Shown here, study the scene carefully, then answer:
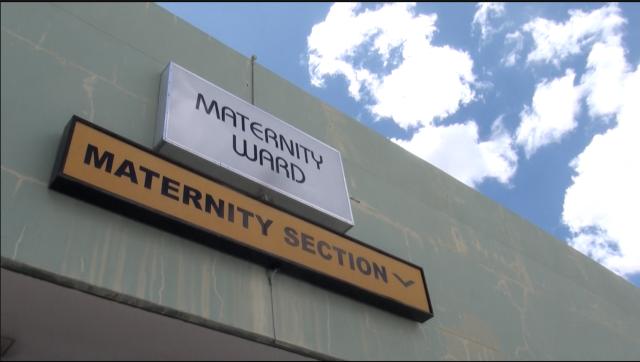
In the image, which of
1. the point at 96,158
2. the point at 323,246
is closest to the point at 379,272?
the point at 323,246

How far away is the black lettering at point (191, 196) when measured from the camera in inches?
180

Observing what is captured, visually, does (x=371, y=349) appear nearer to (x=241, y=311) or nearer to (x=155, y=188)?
(x=241, y=311)

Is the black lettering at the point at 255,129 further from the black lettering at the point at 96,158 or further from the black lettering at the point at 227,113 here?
the black lettering at the point at 96,158

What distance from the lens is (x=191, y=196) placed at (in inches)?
181

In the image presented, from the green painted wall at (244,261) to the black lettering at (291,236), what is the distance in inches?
11.7

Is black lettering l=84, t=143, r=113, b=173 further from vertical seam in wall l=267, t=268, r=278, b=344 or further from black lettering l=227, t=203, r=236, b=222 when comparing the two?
vertical seam in wall l=267, t=268, r=278, b=344

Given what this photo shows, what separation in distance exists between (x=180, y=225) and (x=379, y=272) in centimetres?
201

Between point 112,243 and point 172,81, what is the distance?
183 cm

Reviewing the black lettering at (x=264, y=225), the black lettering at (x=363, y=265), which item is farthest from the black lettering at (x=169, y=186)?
the black lettering at (x=363, y=265)

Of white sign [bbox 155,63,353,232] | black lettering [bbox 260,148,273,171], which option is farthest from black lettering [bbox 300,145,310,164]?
black lettering [bbox 260,148,273,171]

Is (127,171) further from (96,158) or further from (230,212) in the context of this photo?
(230,212)

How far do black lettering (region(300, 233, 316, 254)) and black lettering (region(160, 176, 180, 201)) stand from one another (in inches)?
45.8

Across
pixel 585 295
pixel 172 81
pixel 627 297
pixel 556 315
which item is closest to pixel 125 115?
pixel 172 81

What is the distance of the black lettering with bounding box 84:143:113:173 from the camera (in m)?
4.16
